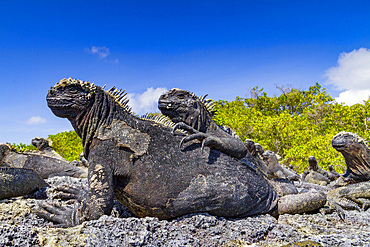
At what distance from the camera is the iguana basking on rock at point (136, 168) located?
293cm

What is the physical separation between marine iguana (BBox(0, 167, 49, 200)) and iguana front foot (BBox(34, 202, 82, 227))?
36.8 inches

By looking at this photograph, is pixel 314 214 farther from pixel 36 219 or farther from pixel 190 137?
pixel 36 219

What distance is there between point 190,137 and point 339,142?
3.55 metres

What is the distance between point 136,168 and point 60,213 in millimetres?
899

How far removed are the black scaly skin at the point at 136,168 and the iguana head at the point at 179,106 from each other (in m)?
0.49

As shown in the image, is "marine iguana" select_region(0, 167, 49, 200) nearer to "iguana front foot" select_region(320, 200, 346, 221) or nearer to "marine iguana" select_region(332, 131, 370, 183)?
"iguana front foot" select_region(320, 200, 346, 221)

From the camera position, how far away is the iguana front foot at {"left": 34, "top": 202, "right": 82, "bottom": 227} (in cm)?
287

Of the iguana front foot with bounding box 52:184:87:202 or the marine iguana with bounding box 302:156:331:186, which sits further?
the marine iguana with bounding box 302:156:331:186

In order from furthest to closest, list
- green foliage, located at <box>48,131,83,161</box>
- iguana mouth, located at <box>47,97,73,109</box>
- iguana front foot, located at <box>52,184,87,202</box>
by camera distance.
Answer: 1. green foliage, located at <box>48,131,83,161</box>
2. iguana front foot, located at <box>52,184,87,202</box>
3. iguana mouth, located at <box>47,97,73,109</box>

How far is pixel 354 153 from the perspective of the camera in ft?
17.9

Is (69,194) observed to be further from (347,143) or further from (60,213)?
(347,143)

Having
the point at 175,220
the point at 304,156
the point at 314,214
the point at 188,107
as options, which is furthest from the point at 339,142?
the point at 304,156

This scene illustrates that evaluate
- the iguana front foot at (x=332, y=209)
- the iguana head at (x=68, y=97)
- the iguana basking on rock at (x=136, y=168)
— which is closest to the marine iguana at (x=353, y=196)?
the iguana front foot at (x=332, y=209)

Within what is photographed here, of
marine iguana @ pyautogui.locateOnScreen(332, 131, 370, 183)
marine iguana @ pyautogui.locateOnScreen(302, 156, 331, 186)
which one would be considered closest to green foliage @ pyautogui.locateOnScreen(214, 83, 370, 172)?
marine iguana @ pyautogui.locateOnScreen(302, 156, 331, 186)
